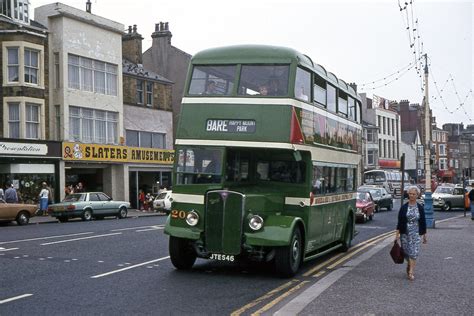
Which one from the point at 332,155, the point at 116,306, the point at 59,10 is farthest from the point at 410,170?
the point at 116,306

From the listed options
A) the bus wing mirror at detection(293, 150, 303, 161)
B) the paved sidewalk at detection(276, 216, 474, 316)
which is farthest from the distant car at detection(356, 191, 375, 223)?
the bus wing mirror at detection(293, 150, 303, 161)

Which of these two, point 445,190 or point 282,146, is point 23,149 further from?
point 445,190

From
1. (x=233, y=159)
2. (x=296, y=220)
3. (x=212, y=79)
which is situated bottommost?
(x=296, y=220)

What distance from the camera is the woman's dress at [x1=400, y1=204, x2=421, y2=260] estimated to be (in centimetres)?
1035

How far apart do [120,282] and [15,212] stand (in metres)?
17.5

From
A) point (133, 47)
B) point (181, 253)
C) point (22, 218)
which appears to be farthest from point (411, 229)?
point (133, 47)

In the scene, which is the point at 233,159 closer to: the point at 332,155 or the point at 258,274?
the point at 258,274

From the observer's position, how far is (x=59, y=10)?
34.9 m

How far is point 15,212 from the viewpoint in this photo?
25891mm

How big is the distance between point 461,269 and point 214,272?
4874 mm

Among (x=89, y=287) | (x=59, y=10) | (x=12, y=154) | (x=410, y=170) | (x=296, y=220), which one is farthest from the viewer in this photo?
(x=410, y=170)

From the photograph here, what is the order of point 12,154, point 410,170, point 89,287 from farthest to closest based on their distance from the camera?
point 410,170 < point 12,154 < point 89,287

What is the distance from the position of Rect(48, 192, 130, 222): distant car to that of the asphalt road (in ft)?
41.9

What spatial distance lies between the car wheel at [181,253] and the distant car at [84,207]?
18.3 m
